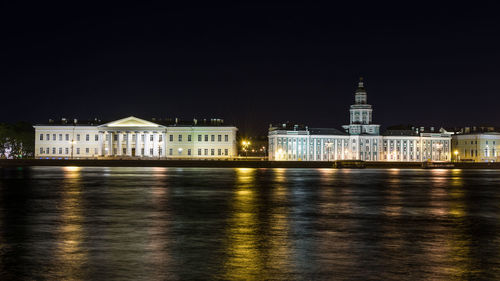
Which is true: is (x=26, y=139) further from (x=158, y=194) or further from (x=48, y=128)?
(x=158, y=194)

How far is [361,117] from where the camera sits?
14450 centimetres

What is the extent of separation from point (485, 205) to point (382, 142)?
411ft

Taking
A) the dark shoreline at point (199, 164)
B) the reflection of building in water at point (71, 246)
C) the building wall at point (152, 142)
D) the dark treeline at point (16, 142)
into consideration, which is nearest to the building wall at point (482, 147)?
the dark shoreline at point (199, 164)

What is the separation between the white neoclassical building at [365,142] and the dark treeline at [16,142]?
55.1 m

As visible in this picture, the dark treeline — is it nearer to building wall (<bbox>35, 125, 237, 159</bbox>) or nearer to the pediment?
building wall (<bbox>35, 125, 237, 159</bbox>)

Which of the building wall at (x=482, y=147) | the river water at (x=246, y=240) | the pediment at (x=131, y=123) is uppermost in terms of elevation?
the pediment at (x=131, y=123)

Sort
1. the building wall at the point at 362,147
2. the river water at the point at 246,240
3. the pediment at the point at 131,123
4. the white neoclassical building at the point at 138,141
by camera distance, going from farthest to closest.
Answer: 1. the building wall at the point at 362,147
2. the white neoclassical building at the point at 138,141
3. the pediment at the point at 131,123
4. the river water at the point at 246,240

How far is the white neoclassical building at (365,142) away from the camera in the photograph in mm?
141125

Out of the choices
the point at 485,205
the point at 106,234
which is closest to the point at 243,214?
the point at 106,234

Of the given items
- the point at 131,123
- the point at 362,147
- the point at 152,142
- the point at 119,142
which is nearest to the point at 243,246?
the point at 131,123

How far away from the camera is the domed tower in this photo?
144250 millimetres

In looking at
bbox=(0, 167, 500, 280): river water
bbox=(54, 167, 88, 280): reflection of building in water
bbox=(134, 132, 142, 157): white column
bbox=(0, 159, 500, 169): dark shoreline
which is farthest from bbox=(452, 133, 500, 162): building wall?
bbox=(54, 167, 88, 280): reflection of building in water

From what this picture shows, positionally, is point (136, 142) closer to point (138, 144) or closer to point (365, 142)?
point (138, 144)

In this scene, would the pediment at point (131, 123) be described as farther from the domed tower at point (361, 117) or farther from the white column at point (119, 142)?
the domed tower at point (361, 117)
